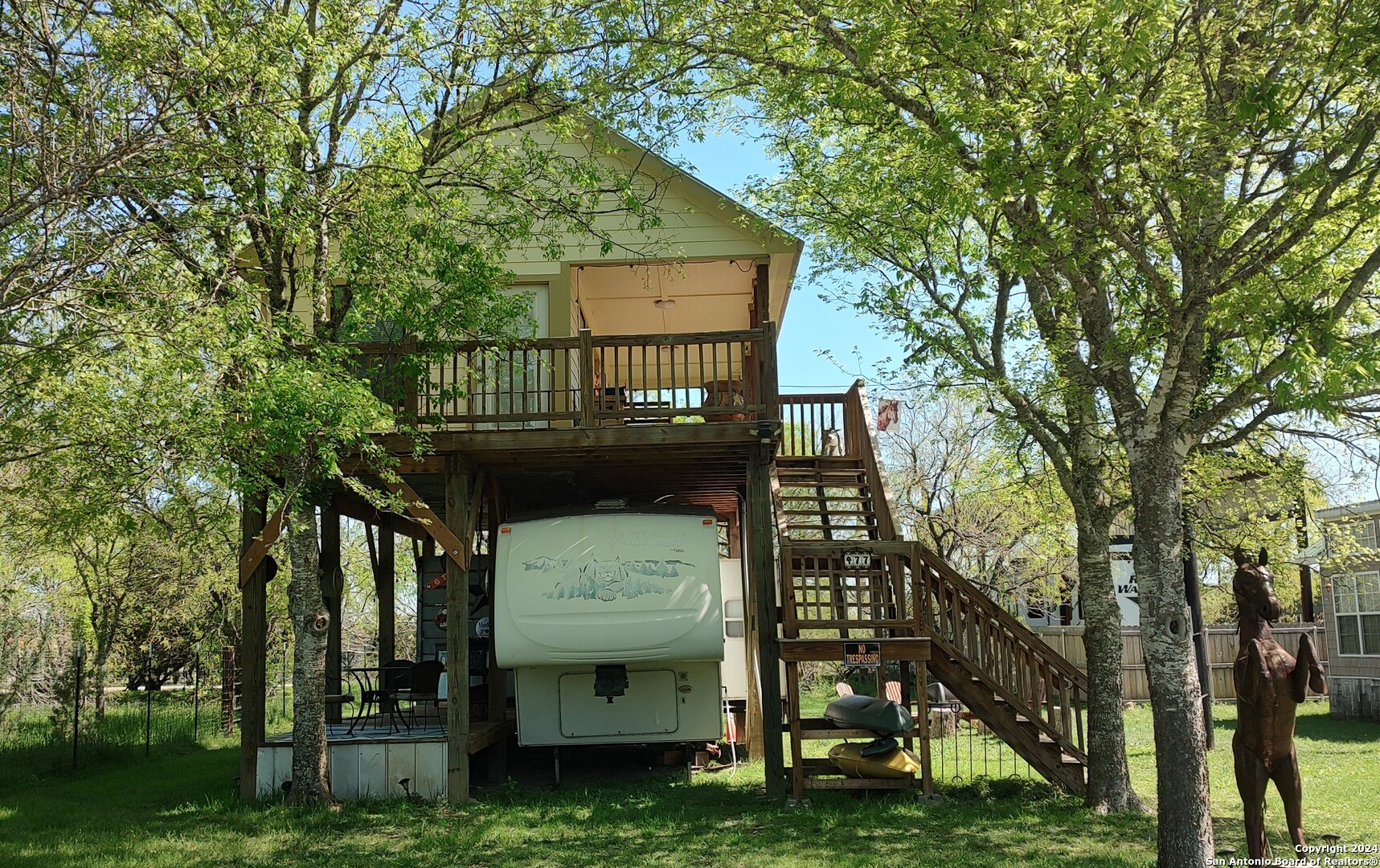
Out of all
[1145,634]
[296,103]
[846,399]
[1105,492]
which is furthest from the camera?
[846,399]

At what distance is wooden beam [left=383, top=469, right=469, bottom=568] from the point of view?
1155cm

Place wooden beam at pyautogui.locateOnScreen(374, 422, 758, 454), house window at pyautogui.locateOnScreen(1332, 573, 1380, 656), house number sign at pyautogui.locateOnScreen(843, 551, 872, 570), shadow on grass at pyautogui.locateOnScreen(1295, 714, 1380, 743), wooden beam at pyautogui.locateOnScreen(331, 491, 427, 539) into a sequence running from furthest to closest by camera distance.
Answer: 1. house window at pyautogui.locateOnScreen(1332, 573, 1380, 656)
2. shadow on grass at pyautogui.locateOnScreen(1295, 714, 1380, 743)
3. wooden beam at pyautogui.locateOnScreen(331, 491, 427, 539)
4. wooden beam at pyautogui.locateOnScreen(374, 422, 758, 454)
5. house number sign at pyautogui.locateOnScreen(843, 551, 872, 570)

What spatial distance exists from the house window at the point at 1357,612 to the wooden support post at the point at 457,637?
15.0 metres

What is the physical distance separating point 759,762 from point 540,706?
136 inches

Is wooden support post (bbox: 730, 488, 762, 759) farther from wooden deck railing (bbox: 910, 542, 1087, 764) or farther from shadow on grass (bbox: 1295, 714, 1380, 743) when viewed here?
shadow on grass (bbox: 1295, 714, 1380, 743)

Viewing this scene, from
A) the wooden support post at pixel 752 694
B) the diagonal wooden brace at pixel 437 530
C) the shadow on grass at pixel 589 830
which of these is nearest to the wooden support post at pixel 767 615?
the shadow on grass at pixel 589 830

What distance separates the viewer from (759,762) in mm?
14406

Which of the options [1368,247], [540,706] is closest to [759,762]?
[540,706]

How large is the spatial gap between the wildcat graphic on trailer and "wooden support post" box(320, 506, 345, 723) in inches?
125

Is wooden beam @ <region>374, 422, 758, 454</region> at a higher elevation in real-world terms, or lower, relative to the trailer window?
higher

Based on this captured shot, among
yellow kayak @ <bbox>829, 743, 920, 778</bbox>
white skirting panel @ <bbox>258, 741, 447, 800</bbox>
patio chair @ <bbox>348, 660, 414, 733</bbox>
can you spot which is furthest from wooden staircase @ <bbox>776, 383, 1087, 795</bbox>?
patio chair @ <bbox>348, 660, 414, 733</bbox>

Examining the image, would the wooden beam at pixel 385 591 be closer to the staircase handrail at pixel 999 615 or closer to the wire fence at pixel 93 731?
the wire fence at pixel 93 731

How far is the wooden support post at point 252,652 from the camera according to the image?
11617 millimetres

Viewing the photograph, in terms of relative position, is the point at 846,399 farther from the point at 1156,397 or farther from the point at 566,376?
the point at 1156,397
